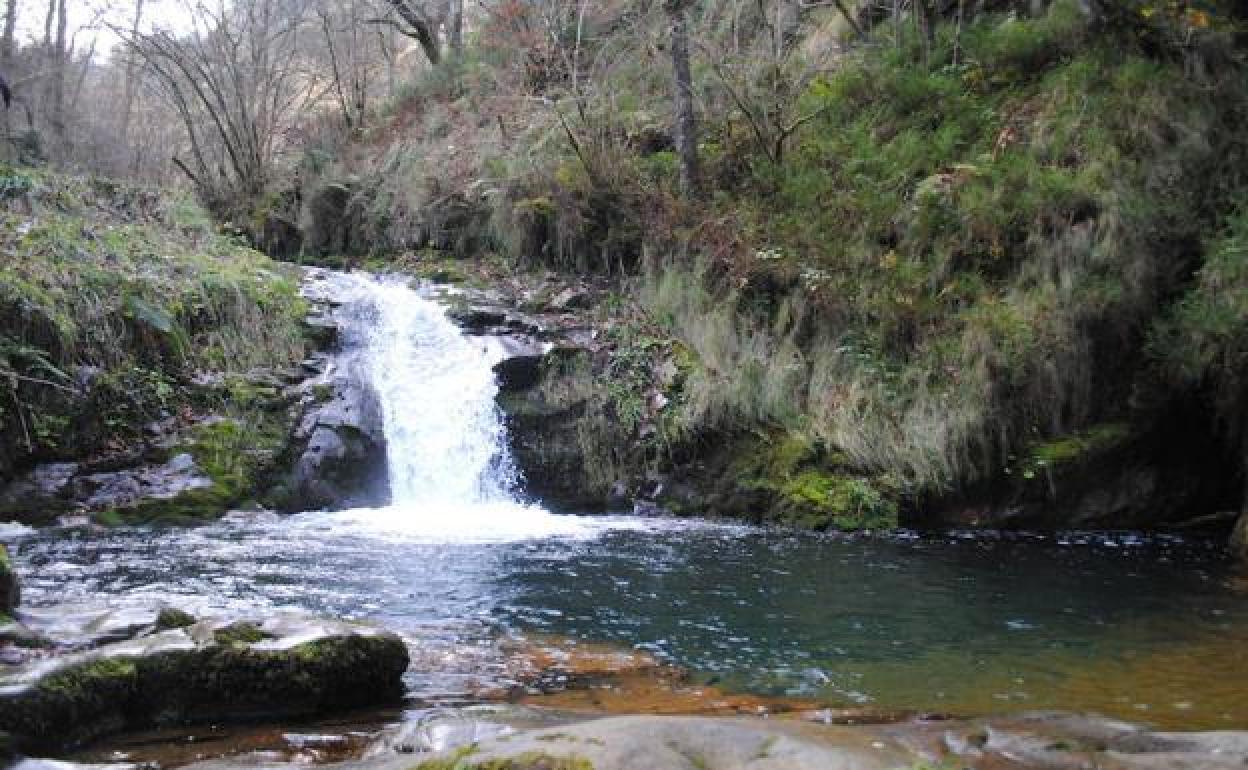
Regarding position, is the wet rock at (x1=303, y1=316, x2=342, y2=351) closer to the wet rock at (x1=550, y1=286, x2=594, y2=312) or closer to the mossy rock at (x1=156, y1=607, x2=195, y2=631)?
the wet rock at (x1=550, y1=286, x2=594, y2=312)

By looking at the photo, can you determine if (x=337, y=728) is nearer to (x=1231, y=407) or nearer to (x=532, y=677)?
(x=532, y=677)

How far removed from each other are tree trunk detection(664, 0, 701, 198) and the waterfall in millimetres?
3775

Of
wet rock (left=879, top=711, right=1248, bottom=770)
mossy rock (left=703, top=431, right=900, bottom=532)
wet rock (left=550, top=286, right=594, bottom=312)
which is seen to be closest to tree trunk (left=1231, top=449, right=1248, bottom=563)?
mossy rock (left=703, top=431, right=900, bottom=532)

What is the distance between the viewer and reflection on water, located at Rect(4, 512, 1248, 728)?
513 cm

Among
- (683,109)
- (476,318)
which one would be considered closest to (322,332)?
(476,318)

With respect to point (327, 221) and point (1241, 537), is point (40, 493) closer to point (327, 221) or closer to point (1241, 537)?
point (327, 221)

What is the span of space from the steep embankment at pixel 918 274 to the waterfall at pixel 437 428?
79cm

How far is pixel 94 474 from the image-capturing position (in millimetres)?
9312

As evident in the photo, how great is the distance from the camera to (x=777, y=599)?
700 cm

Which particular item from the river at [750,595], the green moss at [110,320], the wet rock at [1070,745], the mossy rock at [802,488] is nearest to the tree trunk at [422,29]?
the green moss at [110,320]

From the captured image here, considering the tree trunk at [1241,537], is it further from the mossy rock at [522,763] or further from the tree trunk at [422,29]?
the tree trunk at [422,29]

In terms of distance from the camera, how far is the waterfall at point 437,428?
10.0m

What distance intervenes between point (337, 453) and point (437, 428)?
129 centimetres

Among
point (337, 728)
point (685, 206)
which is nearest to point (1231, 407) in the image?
point (685, 206)
